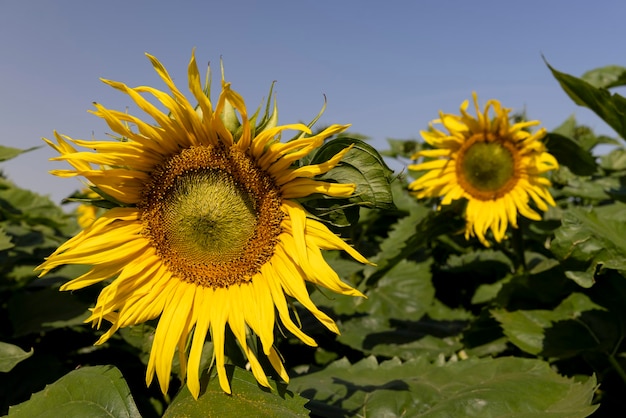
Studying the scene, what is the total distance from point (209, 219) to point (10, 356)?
0.87m

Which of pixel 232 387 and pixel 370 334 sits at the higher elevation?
pixel 232 387

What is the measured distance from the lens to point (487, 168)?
12.2ft

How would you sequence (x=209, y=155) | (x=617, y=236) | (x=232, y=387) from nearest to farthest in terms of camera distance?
(x=232, y=387)
(x=209, y=155)
(x=617, y=236)

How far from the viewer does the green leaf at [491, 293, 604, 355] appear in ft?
9.28

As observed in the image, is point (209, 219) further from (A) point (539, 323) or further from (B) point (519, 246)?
(B) point (519, 246)

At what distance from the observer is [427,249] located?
4.65m

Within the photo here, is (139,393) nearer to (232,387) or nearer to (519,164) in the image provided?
(232,387)

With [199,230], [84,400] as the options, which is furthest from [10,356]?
[199,230]

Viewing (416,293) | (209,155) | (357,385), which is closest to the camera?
(209,155)

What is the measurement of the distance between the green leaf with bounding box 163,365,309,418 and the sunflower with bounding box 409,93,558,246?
2.30 m

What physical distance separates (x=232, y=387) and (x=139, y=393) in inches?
55.0

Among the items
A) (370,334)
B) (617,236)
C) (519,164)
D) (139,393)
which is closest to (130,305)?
(139,393)

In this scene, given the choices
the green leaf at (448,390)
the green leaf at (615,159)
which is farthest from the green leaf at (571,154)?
the green leaf at (615,159)

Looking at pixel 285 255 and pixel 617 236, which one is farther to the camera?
pixel 617 236
